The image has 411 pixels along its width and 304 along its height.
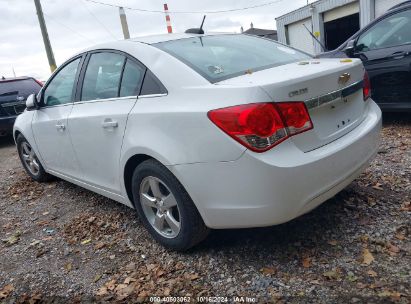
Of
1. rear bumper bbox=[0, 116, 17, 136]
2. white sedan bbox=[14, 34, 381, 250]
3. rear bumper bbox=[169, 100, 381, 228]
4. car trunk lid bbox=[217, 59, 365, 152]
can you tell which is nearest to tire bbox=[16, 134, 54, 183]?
white sedan bbox=[14, 34, 381, 250]

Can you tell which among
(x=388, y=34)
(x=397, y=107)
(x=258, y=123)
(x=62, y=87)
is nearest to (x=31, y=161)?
(x=62, y=87)

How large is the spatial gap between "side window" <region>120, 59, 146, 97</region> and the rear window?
6592 mm

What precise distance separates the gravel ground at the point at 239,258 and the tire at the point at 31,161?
1.20 meters

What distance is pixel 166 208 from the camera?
2.87 m

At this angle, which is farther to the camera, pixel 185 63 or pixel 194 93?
pixel 185 63

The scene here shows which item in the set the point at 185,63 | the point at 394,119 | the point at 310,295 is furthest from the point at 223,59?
the point at 394,119

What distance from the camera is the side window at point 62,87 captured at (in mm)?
3867

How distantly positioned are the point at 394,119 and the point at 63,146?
4621 millimetres

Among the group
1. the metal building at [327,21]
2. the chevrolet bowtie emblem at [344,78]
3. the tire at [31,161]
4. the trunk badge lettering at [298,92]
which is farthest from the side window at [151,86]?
the metal building at [327,21]

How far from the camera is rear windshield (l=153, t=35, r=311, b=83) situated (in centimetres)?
273

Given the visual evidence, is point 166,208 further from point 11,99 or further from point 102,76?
point 11,99

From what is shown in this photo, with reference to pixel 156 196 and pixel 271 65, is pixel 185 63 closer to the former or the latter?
pixel 271 65

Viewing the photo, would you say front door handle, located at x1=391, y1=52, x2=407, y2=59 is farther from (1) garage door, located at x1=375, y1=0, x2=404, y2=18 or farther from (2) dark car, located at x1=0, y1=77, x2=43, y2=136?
(1) garage door, located at x1=375, y1=0, x2=404, y2=18

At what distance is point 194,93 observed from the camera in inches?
99.0
